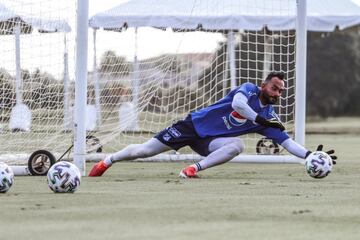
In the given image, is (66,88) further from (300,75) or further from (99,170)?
(300,75)

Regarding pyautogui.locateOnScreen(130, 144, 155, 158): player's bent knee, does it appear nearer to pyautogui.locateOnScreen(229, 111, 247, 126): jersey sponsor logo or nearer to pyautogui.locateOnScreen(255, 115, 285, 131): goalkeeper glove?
pyautogui.locateOnScreen(229, 111, 247, 126): jersey sponsor logo

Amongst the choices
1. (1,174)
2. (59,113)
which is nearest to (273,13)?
(59,113)

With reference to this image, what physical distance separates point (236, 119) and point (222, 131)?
0.22 m

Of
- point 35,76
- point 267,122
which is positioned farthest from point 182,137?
point 35,76

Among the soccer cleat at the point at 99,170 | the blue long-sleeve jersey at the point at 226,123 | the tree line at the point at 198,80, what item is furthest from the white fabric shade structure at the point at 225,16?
the soccer cleat at the point at 99,170

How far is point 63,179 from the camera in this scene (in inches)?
375

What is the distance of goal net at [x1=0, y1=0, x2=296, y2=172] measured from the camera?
13367 mm

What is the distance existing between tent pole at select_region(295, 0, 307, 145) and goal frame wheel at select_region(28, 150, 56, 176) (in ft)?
13.0

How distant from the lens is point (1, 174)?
31.3 ft

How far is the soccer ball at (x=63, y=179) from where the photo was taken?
374 inches

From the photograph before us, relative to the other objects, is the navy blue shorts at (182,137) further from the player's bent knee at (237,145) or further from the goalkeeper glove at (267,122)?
the goalkeeper glove at (267,122)

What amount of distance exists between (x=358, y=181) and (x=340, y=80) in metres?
40.8

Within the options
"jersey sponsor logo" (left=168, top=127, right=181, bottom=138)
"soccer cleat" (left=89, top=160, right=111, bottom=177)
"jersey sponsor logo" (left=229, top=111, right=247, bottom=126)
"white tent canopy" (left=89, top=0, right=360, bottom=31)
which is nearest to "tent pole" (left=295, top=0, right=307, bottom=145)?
"white tent canopy" (left=89, top=0, right=360, bottom=31)

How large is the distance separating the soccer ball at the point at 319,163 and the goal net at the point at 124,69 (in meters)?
2.98
